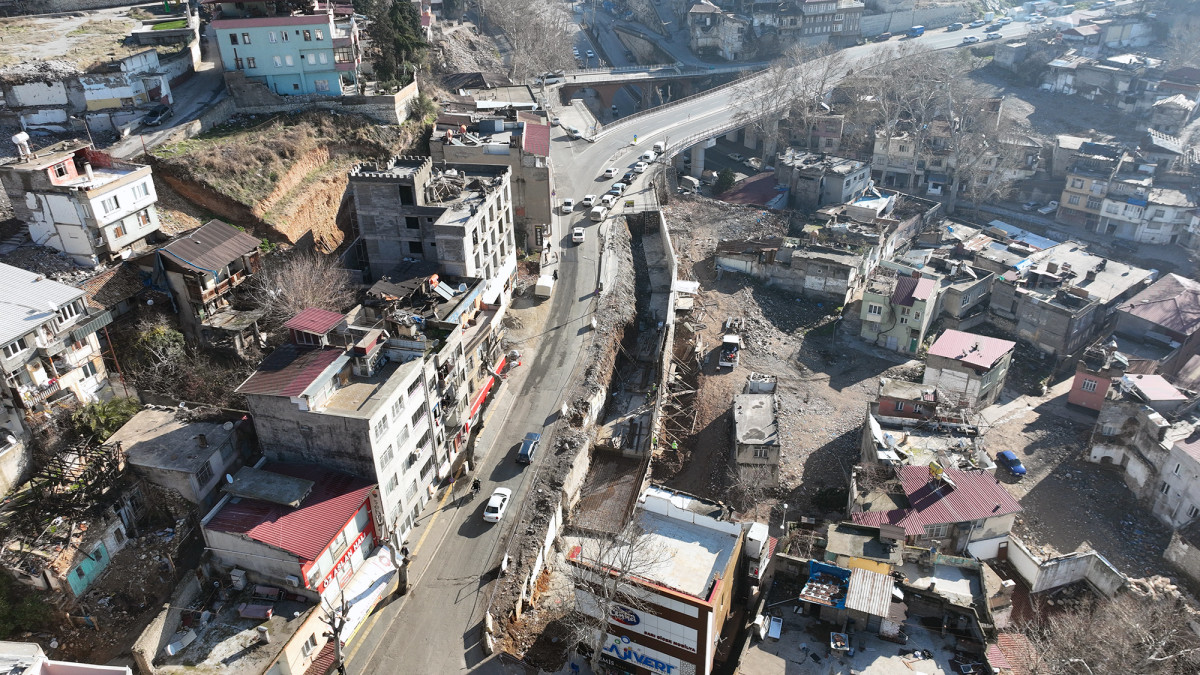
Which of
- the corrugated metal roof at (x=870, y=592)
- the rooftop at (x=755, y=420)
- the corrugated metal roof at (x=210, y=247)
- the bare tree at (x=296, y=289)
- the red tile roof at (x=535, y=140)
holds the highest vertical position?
the red tile roof at (x=535, y=140)

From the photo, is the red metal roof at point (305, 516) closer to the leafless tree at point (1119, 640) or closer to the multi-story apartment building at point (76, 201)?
the multi-story apartment building at point (76, 201)

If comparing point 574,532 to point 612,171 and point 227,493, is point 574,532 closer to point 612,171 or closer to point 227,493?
point 227,493

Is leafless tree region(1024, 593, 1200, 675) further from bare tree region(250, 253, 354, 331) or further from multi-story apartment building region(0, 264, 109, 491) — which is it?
multi-story apartment building region(0, 264, 109, 491)

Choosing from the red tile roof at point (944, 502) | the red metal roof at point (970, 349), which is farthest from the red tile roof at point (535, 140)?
the red tile roof at point (944, 502)

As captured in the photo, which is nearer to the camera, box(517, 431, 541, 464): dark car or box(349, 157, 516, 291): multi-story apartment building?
box(517, 431, 541, 464): dark car

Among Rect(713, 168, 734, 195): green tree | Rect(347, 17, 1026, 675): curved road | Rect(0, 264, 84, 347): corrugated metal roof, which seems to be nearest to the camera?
Rect(347, 17, 1026, 675): curved road

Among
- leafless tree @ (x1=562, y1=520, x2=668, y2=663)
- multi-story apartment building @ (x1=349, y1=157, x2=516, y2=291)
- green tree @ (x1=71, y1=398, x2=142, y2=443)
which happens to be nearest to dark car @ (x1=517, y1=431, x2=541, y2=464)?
leafless tree @ (x1=562, y1=520, x2=668, y2=663)
